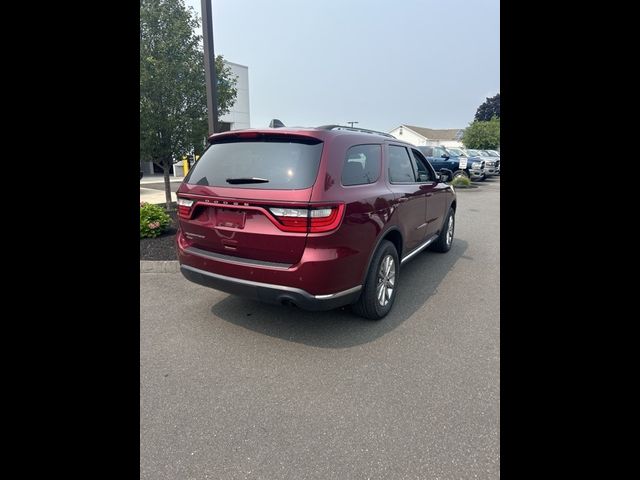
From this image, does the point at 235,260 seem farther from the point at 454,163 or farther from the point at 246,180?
the point at 454,163

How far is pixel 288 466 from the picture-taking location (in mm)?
1860

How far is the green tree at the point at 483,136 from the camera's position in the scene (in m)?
40.5

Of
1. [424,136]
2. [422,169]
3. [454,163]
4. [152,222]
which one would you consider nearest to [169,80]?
[152,222]

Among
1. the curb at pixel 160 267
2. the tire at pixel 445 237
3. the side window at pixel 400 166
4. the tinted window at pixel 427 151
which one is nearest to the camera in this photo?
the side window at pixel 400 166

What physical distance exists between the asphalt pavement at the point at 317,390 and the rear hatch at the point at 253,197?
842 millimetres

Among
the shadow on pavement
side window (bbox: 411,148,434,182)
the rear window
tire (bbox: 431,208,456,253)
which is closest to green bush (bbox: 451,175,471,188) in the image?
tire (bbox: 431,208,456,253)

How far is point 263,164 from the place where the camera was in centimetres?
291

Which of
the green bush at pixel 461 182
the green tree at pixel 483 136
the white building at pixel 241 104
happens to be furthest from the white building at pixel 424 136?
the green bush at pixel 461 182

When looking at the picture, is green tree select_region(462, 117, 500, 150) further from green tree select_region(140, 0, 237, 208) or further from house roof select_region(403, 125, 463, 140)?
green tree select_region(140, 0, 237, 208)

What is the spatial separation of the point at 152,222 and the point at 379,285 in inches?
179

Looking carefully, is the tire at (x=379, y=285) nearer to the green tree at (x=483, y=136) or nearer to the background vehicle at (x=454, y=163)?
the background vehicle at (x=454, y=163)

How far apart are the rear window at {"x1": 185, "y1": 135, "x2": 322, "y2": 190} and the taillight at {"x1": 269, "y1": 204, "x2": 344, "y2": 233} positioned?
19cm
